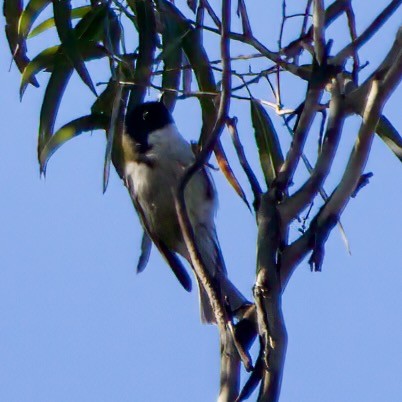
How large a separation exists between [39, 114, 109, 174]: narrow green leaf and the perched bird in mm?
409

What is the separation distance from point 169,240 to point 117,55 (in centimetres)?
61

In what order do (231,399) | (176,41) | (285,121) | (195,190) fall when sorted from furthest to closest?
1. (195,190)
2. (176,41)
3. (285,121)
4. (231,399)

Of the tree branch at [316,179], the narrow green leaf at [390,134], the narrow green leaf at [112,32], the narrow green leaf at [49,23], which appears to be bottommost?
the tree branch at [316,179]

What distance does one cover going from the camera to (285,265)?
1.80 m

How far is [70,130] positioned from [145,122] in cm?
58

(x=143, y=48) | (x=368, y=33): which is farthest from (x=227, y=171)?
(x=368, y=33)

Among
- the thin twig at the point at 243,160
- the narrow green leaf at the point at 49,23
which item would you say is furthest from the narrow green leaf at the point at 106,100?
the thin twig at the point at 243,160

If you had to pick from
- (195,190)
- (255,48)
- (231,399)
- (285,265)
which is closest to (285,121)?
(255,48)

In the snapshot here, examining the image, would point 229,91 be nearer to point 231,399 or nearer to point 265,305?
point 265,305

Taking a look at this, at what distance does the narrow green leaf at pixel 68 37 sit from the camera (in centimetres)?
246

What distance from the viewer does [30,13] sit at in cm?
270

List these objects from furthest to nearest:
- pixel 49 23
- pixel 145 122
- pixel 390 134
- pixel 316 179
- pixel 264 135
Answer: pixel 145 122
pixel 49 23
pixel 264 135
pixel 390 134
pixel 316 179

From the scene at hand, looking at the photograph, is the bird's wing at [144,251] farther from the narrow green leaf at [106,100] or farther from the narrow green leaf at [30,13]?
the narrow green leaf at [30,13]

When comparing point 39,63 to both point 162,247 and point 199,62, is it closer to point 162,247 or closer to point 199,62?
point 199,62
